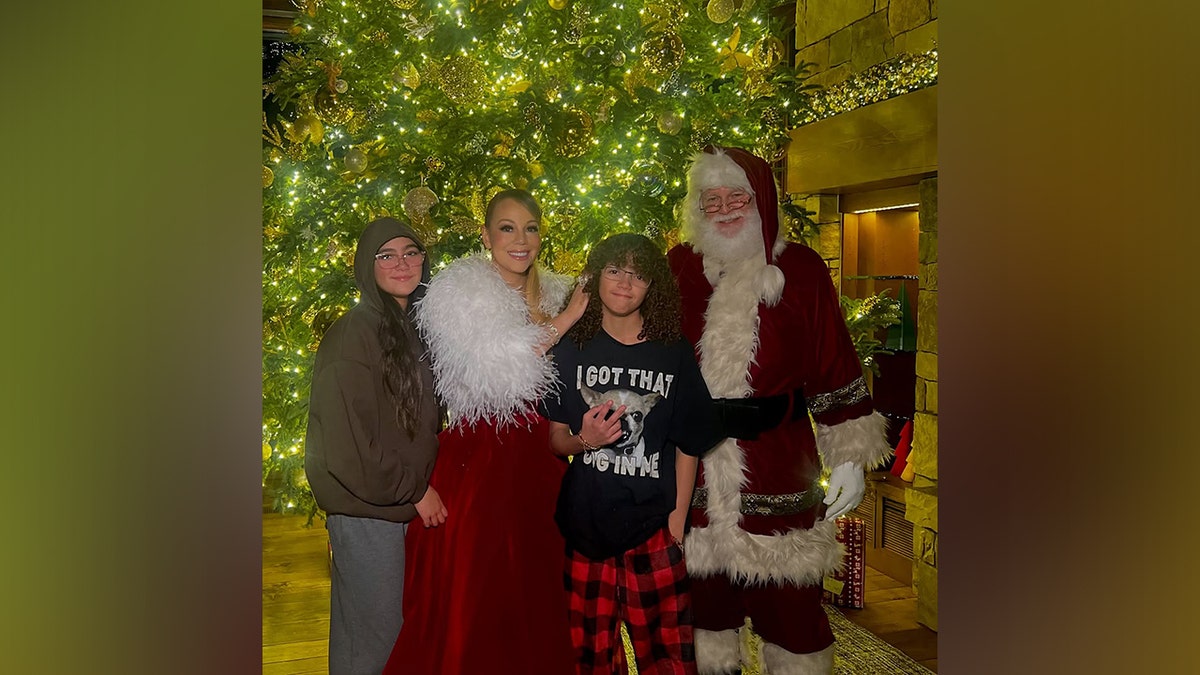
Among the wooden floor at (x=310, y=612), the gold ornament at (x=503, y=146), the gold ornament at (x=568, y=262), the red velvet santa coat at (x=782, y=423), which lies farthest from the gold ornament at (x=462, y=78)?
the wooden floor at (x=310, y=612)

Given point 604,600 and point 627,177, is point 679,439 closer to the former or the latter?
point 604,600

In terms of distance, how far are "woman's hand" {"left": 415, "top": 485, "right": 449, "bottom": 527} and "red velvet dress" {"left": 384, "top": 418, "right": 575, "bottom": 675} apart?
0.02 metres

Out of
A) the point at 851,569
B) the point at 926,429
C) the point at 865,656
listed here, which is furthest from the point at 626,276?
the point at 851,569

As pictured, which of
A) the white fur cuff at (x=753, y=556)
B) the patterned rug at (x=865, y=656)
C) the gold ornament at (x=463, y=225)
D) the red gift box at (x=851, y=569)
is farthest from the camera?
the red gift box at (x=851, y=569)

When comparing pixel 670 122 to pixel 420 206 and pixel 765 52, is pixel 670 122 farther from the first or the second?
pixel 420 206

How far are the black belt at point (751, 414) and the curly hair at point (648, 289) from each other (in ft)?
0.73

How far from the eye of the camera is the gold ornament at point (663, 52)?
7.09 ft

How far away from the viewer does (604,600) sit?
163 cm

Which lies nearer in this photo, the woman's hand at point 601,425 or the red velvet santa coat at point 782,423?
A: the woman's hand at point 601,425

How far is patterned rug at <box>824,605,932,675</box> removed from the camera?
7.91ft

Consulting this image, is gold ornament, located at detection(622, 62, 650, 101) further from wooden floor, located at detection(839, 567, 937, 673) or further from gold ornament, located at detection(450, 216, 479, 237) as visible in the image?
wooden floor, located at detection(839, 567, 937, 673)

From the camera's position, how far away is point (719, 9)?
222cm

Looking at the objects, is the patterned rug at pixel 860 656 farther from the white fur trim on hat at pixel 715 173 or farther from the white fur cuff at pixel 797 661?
the white fur trim on hat at pixel 715 173
